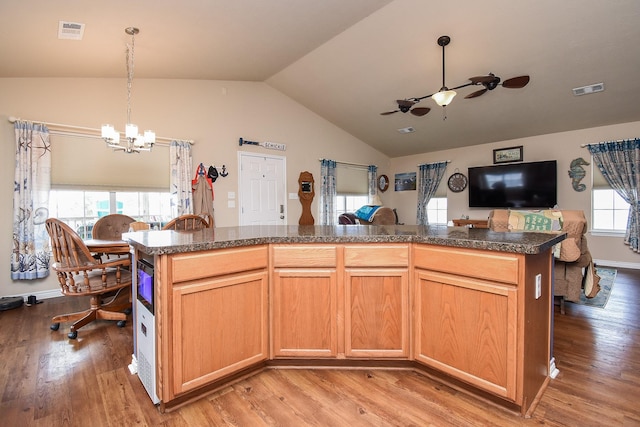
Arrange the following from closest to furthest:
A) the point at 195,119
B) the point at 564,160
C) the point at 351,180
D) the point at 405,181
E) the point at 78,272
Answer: the point at 78,272 → the point at 195,119 → the point at 564,160 → the point at 351,180 → the point at 405,181

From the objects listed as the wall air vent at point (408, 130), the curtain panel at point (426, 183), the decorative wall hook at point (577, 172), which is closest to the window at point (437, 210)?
the curtain panel at point (426, 183)

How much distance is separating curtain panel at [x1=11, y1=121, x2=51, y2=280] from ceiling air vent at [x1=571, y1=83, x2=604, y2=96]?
23.6 feet

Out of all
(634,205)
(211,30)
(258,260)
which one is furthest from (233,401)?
(634,205)

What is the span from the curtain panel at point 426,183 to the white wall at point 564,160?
17 centimetres

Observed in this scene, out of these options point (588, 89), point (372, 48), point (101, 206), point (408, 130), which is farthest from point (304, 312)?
point (408, 130)

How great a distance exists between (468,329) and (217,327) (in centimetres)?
143

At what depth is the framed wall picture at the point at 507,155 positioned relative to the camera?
6445 mm

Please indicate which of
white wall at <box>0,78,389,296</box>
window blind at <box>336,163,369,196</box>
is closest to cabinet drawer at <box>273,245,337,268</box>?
white wall at <box>0,78,389,296</box>

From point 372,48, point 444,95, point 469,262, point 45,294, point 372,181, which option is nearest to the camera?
point 469,262

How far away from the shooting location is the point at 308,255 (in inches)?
80.3

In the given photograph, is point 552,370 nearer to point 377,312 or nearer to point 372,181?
point 377,312

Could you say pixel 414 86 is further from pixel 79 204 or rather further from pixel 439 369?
pixel 79 204

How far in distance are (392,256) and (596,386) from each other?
1440 mm

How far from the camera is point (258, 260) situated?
1985 millimetres
